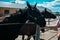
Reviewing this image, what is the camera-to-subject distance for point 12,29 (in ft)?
9.05

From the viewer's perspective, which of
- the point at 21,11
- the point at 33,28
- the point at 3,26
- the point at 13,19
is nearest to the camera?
the point at 3,26

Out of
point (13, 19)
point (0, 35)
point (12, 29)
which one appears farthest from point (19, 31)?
point (13, 19)

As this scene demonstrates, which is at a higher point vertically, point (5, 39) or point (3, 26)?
point (3, 26)

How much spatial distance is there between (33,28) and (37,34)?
0.70 ft

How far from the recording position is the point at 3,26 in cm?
258

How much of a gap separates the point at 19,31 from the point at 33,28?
25 centimetres

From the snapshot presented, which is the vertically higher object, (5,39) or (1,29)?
(1,29)

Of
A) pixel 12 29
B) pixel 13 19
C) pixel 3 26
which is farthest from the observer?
pixel 13 19

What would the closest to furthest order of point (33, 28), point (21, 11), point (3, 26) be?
1. point (3, 26)
2. point (33, 28)
3. point (21, 11)

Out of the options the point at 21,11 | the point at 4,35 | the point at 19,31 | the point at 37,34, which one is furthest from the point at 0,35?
the point at 21,11

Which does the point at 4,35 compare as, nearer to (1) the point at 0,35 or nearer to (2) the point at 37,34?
(1) the point at 0,35

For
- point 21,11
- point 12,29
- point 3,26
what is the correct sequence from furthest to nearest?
point 21,11 → point 12,29 → point 3,26

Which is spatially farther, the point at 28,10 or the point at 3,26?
the point at 28,10

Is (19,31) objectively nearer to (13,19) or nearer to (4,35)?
(4,35)
